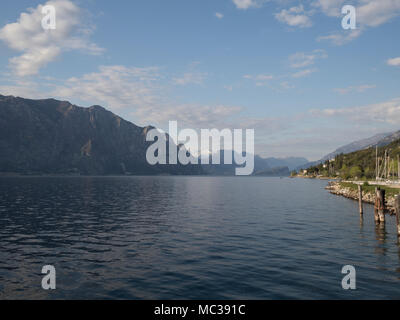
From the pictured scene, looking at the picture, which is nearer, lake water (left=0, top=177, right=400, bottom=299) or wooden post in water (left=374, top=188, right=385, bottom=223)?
lake water (left=0, top=177, right=400, bottom=299)

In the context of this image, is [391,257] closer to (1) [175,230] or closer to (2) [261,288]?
(2) [261,288]

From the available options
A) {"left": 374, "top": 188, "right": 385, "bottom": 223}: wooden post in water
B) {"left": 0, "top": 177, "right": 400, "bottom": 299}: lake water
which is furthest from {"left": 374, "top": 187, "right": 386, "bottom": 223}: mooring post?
{"left": 0, "top": 177, "right": 400, "bottom": 299}: lake water

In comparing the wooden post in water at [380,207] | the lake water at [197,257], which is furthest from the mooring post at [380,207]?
the lake water at [197,257]

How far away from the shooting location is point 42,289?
18078mm

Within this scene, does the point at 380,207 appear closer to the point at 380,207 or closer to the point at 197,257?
the point at 380,207

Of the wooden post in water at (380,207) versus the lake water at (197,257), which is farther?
the wooden post in water at (380,207)

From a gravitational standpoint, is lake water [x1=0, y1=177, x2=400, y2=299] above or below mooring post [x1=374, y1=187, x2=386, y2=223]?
below

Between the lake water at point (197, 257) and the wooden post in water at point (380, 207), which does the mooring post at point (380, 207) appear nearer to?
the wooden post in water at point (380, 207)

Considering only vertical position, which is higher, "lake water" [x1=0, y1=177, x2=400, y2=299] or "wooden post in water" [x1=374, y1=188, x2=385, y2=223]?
"wooden post in water" [x1=374, y1=188, x2=385, y2=223]

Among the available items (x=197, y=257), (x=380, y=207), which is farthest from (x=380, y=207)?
(x=197, y=257)

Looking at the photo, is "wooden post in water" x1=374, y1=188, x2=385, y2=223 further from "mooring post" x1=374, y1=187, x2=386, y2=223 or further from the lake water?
the lake water

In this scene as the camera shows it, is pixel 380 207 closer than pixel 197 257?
No

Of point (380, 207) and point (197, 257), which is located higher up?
point (380, 207)
